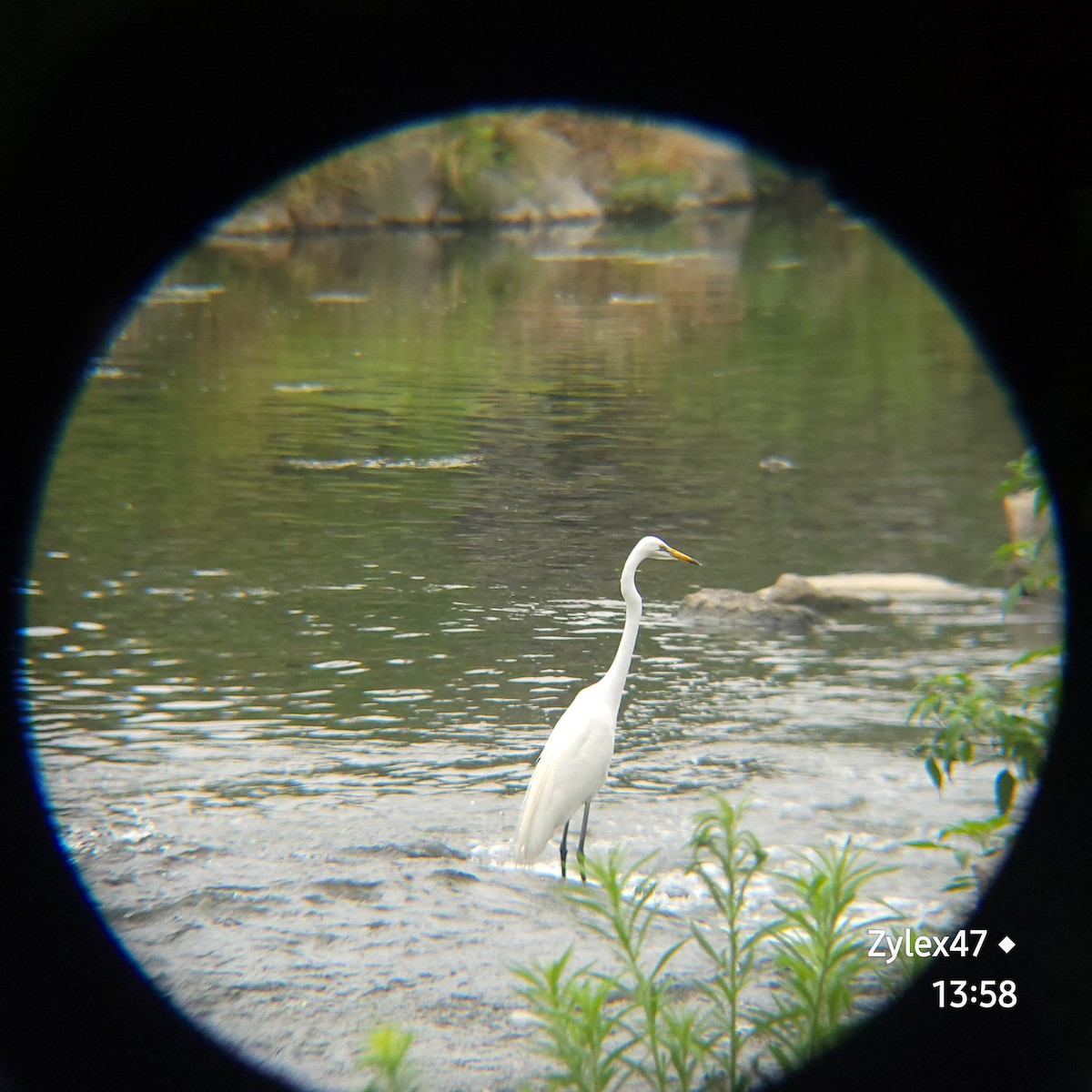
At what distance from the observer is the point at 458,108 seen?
306 cm

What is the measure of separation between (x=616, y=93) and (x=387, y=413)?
10.2m

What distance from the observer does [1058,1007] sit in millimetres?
2184

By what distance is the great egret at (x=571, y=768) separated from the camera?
4.57 metres

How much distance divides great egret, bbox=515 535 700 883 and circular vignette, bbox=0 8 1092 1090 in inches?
80.8

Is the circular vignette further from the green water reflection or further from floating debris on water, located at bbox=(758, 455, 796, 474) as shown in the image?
floating debris on water, located at bbox=(758, 455, 796, 474)

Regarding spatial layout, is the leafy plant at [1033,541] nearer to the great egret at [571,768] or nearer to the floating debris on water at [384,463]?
the great egret at [571,768]

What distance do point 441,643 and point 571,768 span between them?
2.28m

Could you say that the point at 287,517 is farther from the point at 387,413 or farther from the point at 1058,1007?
the point at 1058,1007

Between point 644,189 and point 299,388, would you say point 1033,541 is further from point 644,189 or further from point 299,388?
point 644,189

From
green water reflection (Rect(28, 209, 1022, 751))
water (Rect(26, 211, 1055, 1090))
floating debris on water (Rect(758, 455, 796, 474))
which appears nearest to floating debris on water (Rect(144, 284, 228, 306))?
green water reflection (Rect(28, 209, 1022, 751))

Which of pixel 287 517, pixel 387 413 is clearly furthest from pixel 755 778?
pixel 387 413

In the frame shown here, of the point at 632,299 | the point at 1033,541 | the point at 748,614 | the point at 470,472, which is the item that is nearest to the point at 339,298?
the point at 632,299
